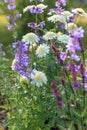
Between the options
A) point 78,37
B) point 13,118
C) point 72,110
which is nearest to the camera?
point 78,37

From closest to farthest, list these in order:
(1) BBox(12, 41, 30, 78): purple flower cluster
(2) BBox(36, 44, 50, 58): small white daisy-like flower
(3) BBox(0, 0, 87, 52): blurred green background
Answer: (2) BBox(36, 44, 50, 58): small white daisy-like flower < (1) BBox(12, 41, 30, 78): purple flower cluster < (3) BBox(0, 0, 87, 52): blurred green background

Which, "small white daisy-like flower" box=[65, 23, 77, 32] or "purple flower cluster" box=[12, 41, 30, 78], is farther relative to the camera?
"purple flower cluster" box=[12, 41, 30, 78]

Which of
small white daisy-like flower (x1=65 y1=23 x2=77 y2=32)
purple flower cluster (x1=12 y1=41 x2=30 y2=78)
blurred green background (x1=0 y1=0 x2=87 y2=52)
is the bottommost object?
purple flower cluster (x1=12 y1=41 x2=30 y2=78)

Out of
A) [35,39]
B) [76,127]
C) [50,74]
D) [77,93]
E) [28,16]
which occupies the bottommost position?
[76,127]

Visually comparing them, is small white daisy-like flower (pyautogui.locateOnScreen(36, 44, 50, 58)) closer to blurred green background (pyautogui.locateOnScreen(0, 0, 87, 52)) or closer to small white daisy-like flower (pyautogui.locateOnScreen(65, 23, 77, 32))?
small white daisy-like flower (pyautogui.locateOnScreen(65, 23, 77, 32))

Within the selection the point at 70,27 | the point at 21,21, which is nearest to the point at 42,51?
the point at 70,27

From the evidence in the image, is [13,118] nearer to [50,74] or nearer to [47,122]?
[47,122]

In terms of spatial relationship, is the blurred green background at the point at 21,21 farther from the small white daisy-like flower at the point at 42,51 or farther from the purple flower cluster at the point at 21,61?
the small white daisy-like flower at the point at 42,51

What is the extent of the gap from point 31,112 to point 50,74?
1.15 feet

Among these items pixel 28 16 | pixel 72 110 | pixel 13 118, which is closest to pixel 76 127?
pixel 72 110

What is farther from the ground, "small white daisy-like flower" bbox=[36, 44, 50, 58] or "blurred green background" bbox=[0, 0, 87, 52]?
"blurred green background" bbox=[0, 0, 87, 52]

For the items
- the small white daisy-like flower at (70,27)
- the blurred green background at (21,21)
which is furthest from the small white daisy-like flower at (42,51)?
the blurred green background at (21,21)

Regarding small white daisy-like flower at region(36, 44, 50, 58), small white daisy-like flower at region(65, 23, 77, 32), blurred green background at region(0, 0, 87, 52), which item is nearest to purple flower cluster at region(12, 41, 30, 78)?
small white daisy-like flower at region(36, 44, 50, 58)

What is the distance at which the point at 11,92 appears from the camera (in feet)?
12.3
